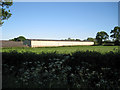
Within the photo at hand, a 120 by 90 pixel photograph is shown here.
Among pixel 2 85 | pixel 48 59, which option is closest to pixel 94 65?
pixel 48 59

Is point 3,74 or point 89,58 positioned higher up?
point 89,58

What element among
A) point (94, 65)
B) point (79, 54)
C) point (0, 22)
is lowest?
point (94, 65)

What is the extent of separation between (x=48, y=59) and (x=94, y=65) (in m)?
2.10

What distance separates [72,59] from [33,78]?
184 cm

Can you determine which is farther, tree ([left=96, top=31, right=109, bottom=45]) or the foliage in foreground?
tree ([left=96, top=31, right=109, bottom=45])

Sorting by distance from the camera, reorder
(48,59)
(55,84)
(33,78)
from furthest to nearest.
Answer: (48,59)
(33,78)
(55,84)

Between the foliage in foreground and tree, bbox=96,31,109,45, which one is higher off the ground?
tree, bbox=96,31,109,45

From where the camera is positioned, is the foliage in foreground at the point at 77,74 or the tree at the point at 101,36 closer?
the foliage in foreground at the point at 77,74

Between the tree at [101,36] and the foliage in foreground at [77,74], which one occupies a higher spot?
the tree at [101,36]

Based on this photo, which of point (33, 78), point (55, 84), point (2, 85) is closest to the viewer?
point (55, 84)

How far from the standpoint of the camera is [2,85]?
4211 millimetres

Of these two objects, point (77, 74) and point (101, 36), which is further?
point (101, 36)

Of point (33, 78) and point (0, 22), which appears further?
point (0, 22)

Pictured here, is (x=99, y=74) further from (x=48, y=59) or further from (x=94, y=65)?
(x=48, y=59)
